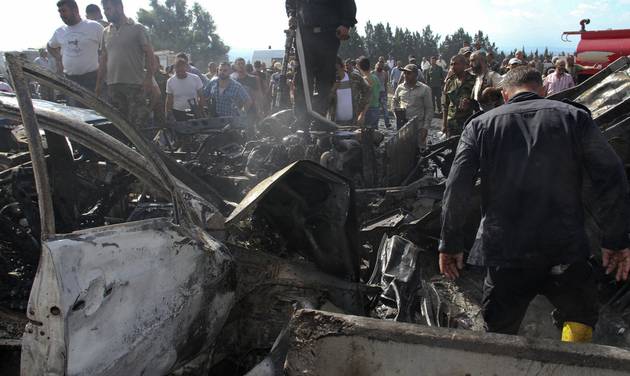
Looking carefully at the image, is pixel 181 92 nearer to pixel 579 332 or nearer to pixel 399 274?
pixel 399 274

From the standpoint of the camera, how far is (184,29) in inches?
2504

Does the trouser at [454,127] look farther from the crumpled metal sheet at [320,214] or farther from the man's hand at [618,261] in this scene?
the man's hand at [618,261]

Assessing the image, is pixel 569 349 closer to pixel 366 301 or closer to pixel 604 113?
pixel 366 301

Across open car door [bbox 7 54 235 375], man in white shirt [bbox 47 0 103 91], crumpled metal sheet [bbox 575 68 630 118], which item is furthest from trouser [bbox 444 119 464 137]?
open car door [bbox 7 54 235 375]

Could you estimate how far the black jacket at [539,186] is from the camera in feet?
7.91

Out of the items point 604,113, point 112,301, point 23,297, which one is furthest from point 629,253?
point 23,297

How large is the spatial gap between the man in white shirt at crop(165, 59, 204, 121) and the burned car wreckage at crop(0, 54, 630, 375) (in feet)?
13.2

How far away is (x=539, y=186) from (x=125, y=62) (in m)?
5.54

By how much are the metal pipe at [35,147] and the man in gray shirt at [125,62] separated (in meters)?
4.26

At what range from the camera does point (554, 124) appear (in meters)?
2.45

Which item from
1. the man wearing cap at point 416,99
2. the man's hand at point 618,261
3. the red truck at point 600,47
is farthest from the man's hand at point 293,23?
the red truck at point 600,47

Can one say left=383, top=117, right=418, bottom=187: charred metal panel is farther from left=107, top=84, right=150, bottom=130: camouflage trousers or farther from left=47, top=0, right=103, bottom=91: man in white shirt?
left=47, top=0, right=103, bottom=91: man in white shirt

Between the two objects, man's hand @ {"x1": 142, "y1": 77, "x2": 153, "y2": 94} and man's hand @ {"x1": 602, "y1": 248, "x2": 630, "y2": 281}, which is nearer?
man's hand @ {"x1": 602, "y1": 248, "x2": 630, "y2": 281}

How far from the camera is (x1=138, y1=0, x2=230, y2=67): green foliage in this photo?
6094 centimetres
